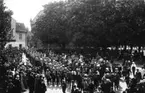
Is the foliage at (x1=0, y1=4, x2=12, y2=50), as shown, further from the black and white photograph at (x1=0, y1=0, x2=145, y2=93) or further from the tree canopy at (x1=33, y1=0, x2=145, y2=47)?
the tree canopy at (x1=33, y1=0, x2=145, y2=47)

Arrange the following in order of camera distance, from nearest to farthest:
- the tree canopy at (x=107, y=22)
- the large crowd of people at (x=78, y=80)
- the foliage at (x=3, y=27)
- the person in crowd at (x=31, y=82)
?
the large crowd of people at (x=78, y=80), the person in crowd at (x=31, y=82), the foliage at (x=3, y=27), the tree canopy at (x=107, y=22)

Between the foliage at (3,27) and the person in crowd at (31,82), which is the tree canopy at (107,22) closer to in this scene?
the foliage at (3,27)

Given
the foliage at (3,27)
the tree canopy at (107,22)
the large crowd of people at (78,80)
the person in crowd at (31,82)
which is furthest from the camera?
the tree canopy at (107,22)

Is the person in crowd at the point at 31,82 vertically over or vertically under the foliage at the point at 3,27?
under

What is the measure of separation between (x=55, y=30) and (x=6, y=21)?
32.5 meters

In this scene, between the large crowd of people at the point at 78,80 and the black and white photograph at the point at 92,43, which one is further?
the black and white photograph at the point at 92,43

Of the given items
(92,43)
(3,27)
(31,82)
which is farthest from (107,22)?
(31,82)

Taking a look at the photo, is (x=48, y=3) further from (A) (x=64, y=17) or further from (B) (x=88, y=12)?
(B) (x=88, y=12)

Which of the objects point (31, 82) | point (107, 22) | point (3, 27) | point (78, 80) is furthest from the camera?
point (107, 22)

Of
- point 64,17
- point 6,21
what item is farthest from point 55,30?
point 6,21

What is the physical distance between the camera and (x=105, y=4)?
113 feet

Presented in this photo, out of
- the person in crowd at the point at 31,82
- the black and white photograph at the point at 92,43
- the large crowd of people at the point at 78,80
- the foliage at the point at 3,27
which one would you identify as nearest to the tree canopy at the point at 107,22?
the black and white photograph at the point at 92,43

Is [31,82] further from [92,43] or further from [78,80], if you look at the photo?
[92,43]

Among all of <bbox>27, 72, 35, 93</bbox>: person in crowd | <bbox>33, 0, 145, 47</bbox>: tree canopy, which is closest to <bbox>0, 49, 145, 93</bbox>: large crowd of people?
<bbox>27, 72, 35, 93</bbox>: person in crowd
